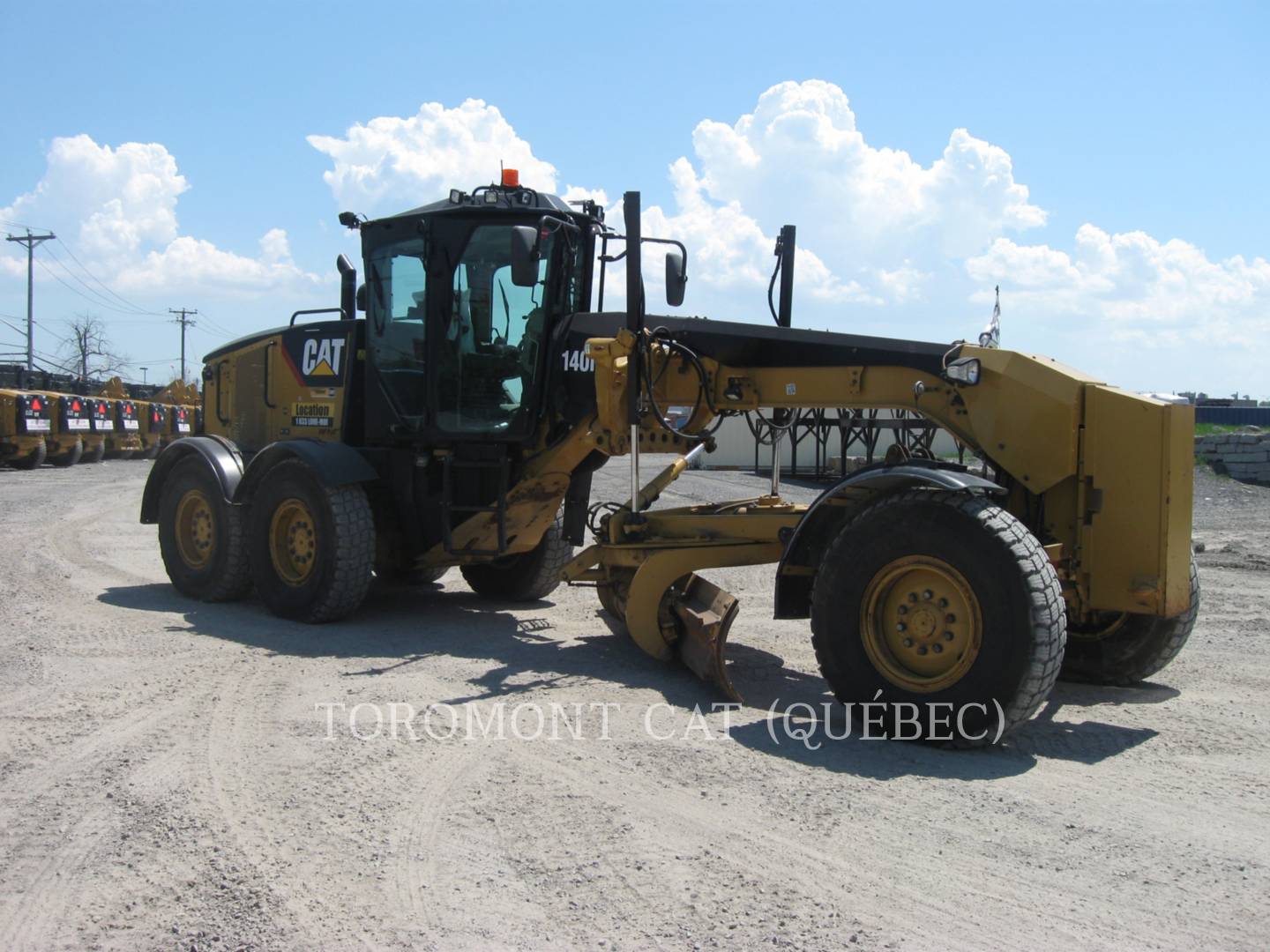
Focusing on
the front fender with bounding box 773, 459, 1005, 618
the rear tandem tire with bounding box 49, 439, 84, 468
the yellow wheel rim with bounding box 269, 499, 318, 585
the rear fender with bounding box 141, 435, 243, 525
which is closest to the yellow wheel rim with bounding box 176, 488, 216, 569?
the rear fender with bounding box 141, 435, 243, 525

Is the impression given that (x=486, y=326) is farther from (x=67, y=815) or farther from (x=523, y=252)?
(x=67, y=815)

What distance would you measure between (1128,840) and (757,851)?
1288mm

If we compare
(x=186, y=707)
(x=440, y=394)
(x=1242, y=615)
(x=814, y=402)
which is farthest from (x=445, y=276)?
(x=1242, y=615)

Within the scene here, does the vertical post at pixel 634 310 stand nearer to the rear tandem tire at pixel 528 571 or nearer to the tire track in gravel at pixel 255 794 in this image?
the rear tandem tire at pixel 528 571

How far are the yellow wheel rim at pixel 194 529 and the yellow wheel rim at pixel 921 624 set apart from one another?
19.6 ft

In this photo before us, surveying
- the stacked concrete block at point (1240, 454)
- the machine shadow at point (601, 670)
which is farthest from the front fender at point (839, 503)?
the stacked concrete block at point (1240, 454)

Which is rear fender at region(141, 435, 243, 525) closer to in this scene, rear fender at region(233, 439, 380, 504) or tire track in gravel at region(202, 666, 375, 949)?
rear fender at region(233, 439, 380, 504)

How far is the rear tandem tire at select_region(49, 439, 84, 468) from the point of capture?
2872 centimetres

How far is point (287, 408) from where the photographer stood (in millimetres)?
9273

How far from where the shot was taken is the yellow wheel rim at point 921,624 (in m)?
4.98

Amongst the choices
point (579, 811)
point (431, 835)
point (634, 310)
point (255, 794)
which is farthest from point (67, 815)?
point (634, 310)

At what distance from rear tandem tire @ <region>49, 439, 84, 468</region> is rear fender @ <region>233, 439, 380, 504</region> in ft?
75.6

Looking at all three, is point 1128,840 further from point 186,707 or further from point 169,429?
point 169,429

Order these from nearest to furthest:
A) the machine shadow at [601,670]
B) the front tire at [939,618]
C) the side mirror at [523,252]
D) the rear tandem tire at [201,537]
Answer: the front tire at [939,618] < the machine shadow at [601,670] < the side mirror at [523,252] < the rear tandem tire at [201,537]
